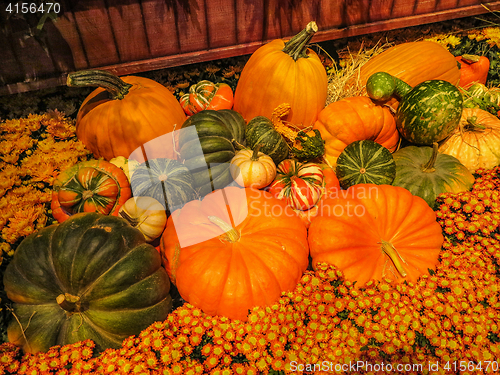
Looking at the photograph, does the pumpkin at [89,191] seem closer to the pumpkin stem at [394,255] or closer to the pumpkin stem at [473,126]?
the pumpkin stem at [394,255]

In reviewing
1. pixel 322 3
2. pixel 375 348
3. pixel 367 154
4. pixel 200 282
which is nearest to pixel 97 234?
pixel 200 282

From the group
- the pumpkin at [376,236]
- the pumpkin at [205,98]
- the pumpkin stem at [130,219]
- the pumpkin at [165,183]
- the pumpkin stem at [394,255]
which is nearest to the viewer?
the pumpkin stem at [394,255]

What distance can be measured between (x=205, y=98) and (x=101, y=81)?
1.16 m

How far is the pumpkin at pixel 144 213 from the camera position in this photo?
2820 mm

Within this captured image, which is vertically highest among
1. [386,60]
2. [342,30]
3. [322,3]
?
[322,3]

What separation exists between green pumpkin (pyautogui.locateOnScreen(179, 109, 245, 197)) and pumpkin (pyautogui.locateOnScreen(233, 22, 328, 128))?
0.65 metres

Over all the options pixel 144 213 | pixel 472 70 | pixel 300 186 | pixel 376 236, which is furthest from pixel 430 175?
pixel 144 213

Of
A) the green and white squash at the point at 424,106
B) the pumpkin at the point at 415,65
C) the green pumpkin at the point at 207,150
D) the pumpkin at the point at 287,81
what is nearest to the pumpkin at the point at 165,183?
the green pumpkin at the point at 207,150

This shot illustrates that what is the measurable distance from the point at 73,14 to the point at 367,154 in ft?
11.0

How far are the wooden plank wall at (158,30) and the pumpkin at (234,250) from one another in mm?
1990

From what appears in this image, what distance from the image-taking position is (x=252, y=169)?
9.78 feet

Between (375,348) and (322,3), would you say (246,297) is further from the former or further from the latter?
(322,3)

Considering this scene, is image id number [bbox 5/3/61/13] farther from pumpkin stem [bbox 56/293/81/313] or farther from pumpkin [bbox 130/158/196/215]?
pumpkin stem [bbox 56/293/81/313]

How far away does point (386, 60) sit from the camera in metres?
4.14
